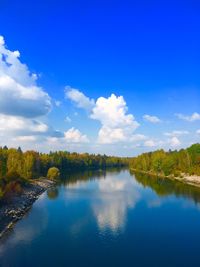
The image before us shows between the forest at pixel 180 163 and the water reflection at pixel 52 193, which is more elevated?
the forest at pixel 180 163

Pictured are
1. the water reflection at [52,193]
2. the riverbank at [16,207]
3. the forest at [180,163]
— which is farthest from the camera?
the forest at [180,163]

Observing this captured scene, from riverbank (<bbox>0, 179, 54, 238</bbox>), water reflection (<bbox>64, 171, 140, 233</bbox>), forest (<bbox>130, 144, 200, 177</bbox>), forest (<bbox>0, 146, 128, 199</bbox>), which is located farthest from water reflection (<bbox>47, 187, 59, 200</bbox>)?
forest (<bbox>130, 144, 200, 177</bbox>)

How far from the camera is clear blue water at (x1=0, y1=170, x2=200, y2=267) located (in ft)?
103

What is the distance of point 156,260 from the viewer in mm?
31156

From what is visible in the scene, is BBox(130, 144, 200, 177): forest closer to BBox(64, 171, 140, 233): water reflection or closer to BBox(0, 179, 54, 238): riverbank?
BBox(64, 171, 140, 233): water reflection

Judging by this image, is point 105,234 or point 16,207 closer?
point 105,234

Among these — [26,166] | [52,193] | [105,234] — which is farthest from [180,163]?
[105,234]

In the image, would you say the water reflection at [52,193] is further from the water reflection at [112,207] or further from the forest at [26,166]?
the water reflection at [112,207]

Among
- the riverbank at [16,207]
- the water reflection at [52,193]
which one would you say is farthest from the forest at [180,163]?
the riverbank at [16,207]

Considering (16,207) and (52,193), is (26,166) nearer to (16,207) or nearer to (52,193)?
(52,193)

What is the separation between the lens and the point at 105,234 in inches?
1523

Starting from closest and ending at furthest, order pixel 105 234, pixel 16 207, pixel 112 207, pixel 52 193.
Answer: pixel 105 234
pixel 16 207
pixel 112 207
pixel 52 193

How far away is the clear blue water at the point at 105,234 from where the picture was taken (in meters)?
31.2

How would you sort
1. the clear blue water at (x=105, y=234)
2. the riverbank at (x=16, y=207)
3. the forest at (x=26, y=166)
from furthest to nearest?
the forest at (x=26, y=166)
the riverbank at (x=16, y=207)
the clear blue water at (x=105, y=234)
